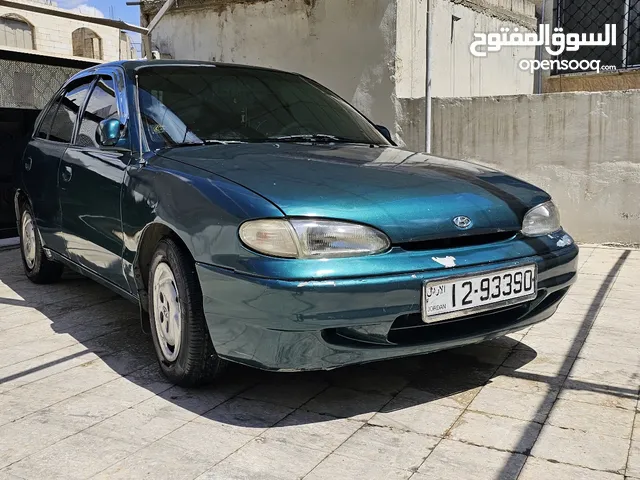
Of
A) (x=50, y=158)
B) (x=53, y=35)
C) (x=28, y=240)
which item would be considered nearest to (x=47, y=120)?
(x=50, y=158)

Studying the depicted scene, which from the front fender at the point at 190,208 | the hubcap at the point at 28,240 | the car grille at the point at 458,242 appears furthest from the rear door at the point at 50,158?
the car grille at the point at 458,242

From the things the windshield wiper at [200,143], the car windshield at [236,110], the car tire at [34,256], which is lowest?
the car tire at [34,256]

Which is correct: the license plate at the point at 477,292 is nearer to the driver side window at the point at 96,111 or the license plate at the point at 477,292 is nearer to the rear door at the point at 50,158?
the driver side window at the point at 96,111

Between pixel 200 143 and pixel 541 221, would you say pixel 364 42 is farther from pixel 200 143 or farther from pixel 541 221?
pixel 541 221

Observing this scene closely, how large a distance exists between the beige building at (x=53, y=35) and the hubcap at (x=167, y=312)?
1587 centimetres

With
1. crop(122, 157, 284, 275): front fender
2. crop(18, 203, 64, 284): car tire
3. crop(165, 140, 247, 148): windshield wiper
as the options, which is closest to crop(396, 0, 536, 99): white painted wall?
crop(18, 203, 64, 284): car tire

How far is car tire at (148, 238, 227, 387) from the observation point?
2.79 m

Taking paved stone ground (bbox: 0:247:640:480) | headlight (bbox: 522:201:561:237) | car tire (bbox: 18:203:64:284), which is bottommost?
paved stone ground (bbox: 0:247:640:480)

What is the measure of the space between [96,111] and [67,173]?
16.4 inches

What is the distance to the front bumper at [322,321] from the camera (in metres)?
2.41

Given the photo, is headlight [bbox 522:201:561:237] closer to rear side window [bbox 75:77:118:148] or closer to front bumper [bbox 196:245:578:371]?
front bumper [bbox 196:245:578:371]

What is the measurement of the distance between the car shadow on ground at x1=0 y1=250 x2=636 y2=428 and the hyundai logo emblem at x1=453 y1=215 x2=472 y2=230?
2.44 feet

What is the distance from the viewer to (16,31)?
773 inches

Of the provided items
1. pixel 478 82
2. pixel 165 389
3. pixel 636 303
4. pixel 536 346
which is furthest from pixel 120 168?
pixel 478 82
